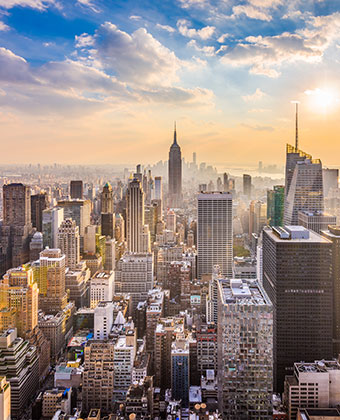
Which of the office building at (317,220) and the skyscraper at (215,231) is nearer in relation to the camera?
the office building at (317,220)

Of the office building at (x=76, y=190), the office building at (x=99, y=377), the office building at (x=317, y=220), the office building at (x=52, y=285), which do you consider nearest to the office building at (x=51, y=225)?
the office building at (x=76, y=190)

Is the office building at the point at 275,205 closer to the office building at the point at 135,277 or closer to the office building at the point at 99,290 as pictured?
the office building at the point at 135,277

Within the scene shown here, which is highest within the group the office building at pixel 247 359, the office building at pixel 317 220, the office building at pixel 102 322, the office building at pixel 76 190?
the office building at pixel 76 190

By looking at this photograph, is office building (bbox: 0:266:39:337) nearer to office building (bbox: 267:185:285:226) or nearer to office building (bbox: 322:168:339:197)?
office building (bbox: 322:168:339:197)

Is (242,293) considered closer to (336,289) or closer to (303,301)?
(303,301)

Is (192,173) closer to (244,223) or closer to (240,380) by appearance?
(244,223)

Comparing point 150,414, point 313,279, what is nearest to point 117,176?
point 313,279

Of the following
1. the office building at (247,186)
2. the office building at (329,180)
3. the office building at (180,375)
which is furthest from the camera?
the office building at (247,186)

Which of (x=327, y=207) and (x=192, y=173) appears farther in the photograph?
(x=192, y=173)
